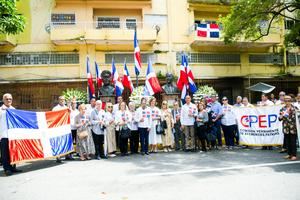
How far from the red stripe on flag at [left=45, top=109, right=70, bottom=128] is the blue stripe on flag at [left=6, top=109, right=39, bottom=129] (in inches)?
17.0

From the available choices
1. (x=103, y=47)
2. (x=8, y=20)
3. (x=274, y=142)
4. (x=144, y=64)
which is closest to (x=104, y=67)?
(x=103, y=47)

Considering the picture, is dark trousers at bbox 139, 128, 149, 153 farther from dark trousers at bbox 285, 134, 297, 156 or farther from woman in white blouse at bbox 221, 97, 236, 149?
dark trousers at bbox 285, 134, 297, 156

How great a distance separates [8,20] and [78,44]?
7.57 meters

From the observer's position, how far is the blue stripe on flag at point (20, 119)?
8172 millimetres

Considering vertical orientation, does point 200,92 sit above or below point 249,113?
above

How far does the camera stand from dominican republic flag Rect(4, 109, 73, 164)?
8172mm

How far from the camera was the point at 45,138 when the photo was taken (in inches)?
352

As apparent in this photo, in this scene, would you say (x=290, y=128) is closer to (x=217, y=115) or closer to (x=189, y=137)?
(x=217, y=115)

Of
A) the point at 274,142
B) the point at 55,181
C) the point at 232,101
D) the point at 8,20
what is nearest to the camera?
the point at 55,181

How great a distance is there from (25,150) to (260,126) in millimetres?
7754

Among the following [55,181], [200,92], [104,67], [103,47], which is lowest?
[55,181]

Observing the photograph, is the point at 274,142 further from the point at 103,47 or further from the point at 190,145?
the point at 103,47

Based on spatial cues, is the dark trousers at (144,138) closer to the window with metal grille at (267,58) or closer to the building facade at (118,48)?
the building facade at (118,48)

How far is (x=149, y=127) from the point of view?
10.7 meters
